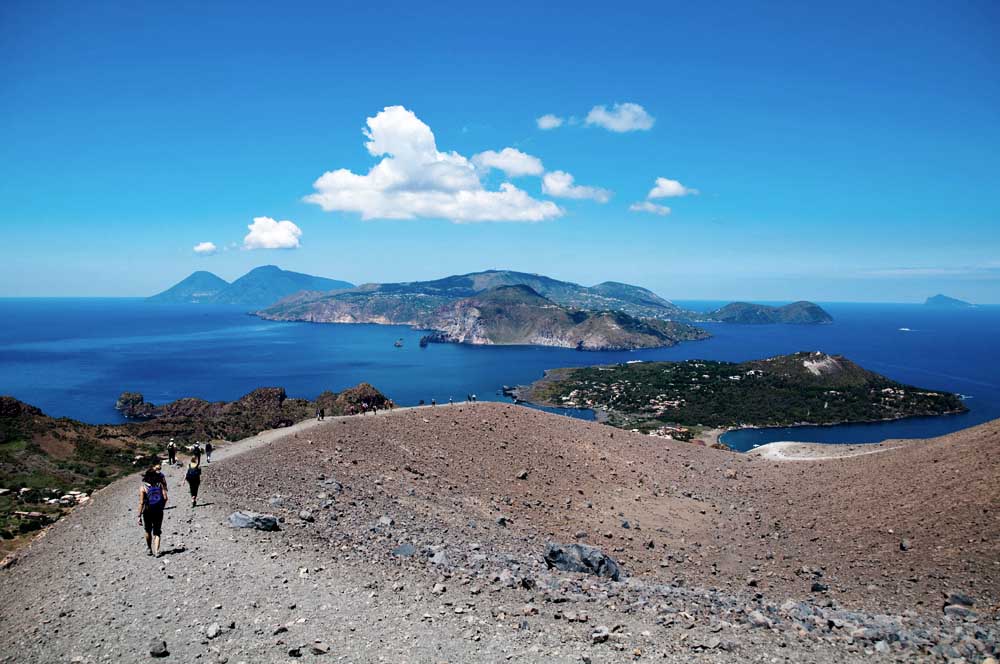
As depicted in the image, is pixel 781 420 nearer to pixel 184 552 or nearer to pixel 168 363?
pixel 184 552

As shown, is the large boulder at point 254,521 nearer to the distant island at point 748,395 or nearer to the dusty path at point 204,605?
the dusty path at point 204,605

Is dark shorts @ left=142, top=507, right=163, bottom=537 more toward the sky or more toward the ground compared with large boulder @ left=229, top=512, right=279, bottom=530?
more toward the sky

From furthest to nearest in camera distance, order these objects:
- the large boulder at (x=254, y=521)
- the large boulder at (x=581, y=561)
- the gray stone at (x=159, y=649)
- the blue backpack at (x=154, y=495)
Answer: the large boulder at (x=581, y=561) < the large boulder at (x=254, y=521) < the blue backpack at (x=154, y=495) < the gray stone at (x=159, y=649)

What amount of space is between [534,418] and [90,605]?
71.1 feet

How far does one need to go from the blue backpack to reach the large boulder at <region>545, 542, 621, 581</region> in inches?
369

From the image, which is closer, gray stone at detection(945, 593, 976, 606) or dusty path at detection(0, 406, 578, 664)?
dusty path at detection(0, 406, 578, 664)

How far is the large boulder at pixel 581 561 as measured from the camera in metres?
13.3

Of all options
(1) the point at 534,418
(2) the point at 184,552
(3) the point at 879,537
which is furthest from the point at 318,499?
(3) the point at 879,537

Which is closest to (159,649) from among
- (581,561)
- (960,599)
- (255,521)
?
(255,521)

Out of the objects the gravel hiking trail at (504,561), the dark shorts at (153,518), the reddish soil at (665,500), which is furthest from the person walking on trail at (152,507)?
the reddish soil at (665,500)

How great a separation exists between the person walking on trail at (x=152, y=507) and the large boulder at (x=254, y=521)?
5.66ft

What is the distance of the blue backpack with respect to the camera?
1138 centimetres

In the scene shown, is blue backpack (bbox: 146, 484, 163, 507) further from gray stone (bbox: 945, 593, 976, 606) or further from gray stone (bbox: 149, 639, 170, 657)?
gray stone (bbox: 945, 593, 976, 606)

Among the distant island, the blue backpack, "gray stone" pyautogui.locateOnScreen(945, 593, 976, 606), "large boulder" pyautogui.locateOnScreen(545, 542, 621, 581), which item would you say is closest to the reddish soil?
"gray stone" pyautogui.locateOnScreen(945, 593, 976, 606)
